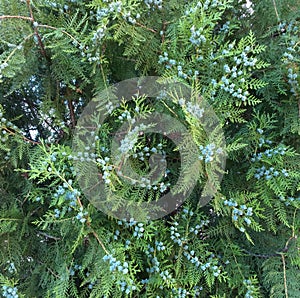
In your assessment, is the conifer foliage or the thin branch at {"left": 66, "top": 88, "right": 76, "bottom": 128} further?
the thin branch at {"left": 66, "top": 88, "right": 76, "bottom": 128}

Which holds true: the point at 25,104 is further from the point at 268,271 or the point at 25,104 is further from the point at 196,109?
the point at 268,271

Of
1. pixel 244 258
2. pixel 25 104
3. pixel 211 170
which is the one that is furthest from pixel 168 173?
pixel 25 104

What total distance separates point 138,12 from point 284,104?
0.33m

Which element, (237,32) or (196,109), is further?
(237,32)

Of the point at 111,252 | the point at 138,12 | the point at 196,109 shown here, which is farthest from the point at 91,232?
the point at 138,12

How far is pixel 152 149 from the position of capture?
0.65 meters

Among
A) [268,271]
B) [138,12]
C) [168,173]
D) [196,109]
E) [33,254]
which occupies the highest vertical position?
[138,12]

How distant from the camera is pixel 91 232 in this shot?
0.66 m

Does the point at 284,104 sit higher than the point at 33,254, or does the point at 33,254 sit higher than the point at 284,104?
the point at 284,104

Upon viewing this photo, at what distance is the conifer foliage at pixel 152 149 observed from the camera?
62 cm

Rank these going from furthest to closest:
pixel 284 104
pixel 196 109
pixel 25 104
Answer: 1. pixel 25 104
2. pixel 284 104
3. pixel 196 109

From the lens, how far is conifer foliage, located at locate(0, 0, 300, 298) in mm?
618

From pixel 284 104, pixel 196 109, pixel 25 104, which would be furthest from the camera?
pixel 25 104

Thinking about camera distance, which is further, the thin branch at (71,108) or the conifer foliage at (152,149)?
the thin branch at (71,108)
